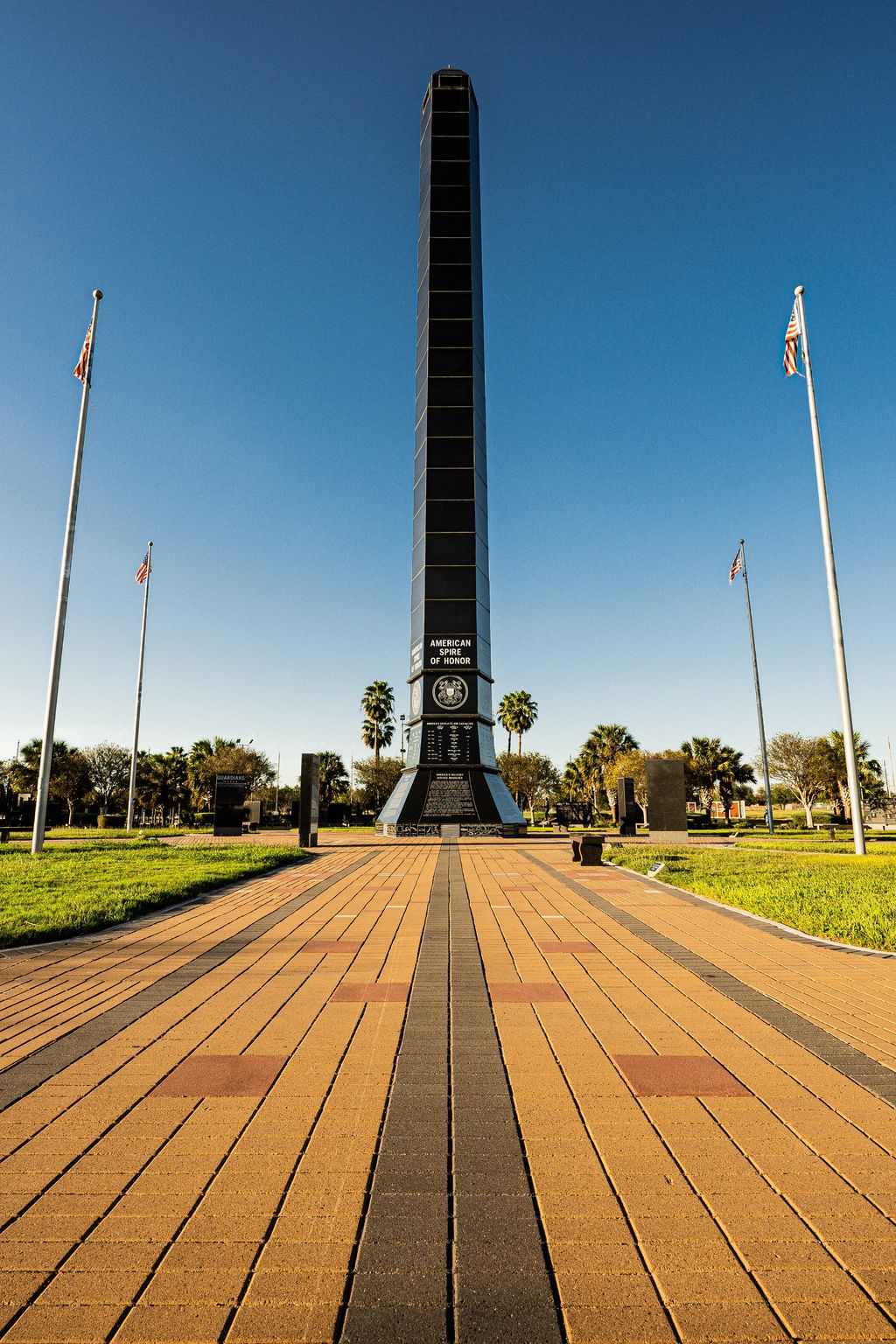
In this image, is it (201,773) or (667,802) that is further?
(201,773)

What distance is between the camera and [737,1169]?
2.51 meters

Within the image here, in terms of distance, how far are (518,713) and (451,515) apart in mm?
34612

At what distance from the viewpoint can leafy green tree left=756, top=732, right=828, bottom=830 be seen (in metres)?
52.1

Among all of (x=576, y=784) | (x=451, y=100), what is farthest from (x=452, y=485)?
(x=576, y=784)

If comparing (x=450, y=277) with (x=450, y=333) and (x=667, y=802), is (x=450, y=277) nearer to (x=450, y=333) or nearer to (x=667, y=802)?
(x=450, y=333)

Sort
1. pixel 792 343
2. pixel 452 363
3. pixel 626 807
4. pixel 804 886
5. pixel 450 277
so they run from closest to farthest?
pixel 804 886 < pixel 792 343 < pixel 626 807 < pixel 452 363 < pixel 450 277

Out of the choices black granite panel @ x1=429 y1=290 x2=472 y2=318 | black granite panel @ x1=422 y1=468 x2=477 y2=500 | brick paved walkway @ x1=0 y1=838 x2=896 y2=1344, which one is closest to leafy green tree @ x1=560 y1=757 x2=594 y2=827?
black granite panel @ x1=422 y1=468 x2=477 y2=500

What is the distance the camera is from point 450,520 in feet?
114

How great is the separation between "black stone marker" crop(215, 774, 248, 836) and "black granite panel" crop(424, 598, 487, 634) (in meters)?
10.6

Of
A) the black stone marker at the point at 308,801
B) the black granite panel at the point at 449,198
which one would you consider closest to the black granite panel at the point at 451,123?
the black granite panel at the point at 449,198

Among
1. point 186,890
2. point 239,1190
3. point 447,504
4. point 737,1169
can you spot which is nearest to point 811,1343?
point 737,1169

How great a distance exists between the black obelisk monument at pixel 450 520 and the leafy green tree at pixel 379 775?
26.1 meters

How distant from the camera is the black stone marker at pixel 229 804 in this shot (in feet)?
99.1

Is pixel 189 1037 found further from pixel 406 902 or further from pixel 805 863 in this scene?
pixel 805 863
